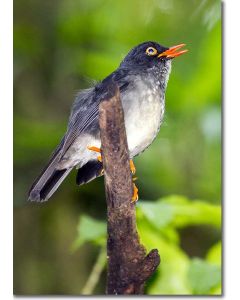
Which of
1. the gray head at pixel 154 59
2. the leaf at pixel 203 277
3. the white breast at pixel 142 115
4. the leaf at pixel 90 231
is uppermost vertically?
the gray head at pixel 154 59

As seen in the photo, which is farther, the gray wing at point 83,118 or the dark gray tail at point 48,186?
the dark gray tail at point 48,186

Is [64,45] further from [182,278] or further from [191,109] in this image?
[182,278]

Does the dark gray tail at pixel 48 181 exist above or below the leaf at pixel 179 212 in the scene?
above

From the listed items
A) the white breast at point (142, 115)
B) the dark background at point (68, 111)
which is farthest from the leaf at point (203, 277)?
the white breast at point (142, 115)

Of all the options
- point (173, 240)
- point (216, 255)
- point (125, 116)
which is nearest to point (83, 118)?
point (125, 116)
